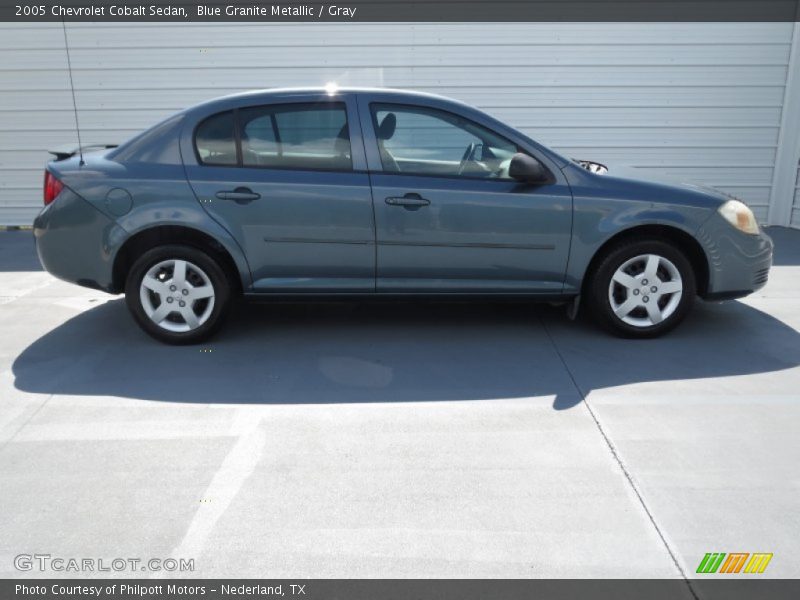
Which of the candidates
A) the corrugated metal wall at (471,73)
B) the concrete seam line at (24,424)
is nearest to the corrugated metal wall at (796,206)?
the corrugated metal wall at (471,73)

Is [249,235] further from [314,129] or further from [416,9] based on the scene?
[416,9]

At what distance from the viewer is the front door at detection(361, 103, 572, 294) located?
4430mm

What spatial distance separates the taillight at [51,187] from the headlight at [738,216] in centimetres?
426

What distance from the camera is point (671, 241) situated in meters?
4.65

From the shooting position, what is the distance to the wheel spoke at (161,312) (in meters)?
4.53

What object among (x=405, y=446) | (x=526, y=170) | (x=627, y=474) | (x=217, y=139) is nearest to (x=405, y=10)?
(x=217, y=139)

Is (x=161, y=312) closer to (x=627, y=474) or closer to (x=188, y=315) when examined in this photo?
(x=188, y=315)

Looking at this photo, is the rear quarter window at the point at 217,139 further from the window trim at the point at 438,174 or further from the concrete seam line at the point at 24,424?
the concrete seam line at the point at 24,424

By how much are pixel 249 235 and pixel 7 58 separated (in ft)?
19.1

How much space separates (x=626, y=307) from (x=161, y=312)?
3033 millimetres

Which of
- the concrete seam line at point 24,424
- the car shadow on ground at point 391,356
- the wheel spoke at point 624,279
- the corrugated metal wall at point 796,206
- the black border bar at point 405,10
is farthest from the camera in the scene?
the corrugated metal wall at point 796,206

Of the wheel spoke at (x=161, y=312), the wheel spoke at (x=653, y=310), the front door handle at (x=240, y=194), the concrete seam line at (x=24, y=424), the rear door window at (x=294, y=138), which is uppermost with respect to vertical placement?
the rear door window at (x=294, y=138)

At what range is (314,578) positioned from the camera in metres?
2.42
